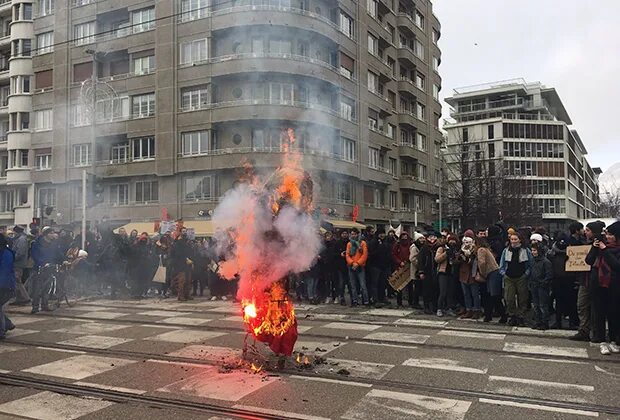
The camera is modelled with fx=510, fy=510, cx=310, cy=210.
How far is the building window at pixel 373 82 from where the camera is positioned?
4350 cm

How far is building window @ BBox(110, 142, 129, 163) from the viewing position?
36844 millimetres

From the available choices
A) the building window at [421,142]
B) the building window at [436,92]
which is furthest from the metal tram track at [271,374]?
the building window at [436,92]

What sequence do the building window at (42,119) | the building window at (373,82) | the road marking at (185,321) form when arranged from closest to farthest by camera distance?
the road marking at (185,321) < the building window at (42,119) < the building window at (373,82)

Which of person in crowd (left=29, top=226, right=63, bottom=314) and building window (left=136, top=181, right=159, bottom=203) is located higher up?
building window (left=136, top=181, right=159, bottom=203)

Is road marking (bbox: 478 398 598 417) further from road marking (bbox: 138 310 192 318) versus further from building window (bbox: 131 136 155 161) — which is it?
building window (bbox: 131 136 155 161)

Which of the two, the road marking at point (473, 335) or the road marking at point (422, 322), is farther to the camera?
the road marking at point (422, 322)

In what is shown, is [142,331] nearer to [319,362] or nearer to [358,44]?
[319,362]

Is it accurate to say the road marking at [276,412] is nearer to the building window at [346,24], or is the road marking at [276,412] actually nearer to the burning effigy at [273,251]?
the burning effigy at [273,251]

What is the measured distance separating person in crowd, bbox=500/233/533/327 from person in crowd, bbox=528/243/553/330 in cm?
14

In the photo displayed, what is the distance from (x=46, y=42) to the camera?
32781mm

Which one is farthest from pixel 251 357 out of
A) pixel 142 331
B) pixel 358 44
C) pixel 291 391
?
pixel 358 44

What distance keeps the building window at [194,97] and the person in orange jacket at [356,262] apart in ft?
73.1

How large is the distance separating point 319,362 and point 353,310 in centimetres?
602

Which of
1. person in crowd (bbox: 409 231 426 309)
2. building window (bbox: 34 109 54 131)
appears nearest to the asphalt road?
person in crowd (bbox: 409 231 426 309)
